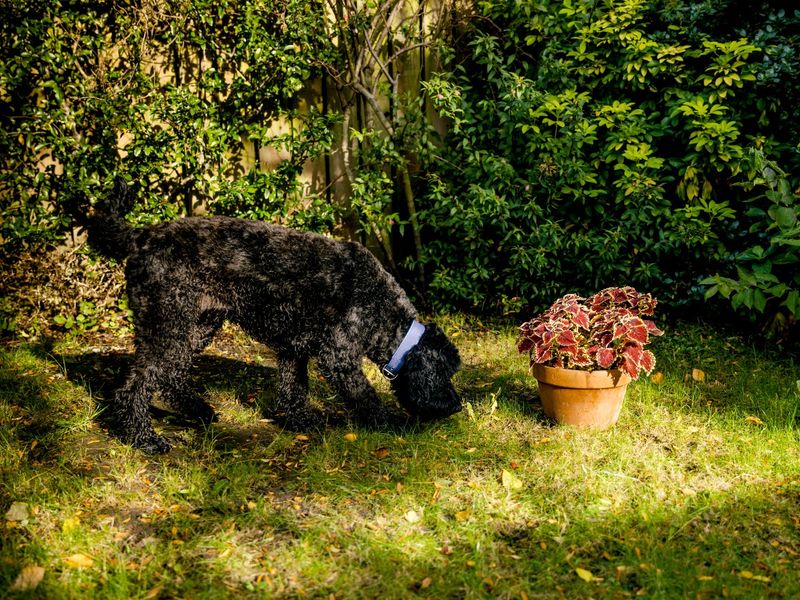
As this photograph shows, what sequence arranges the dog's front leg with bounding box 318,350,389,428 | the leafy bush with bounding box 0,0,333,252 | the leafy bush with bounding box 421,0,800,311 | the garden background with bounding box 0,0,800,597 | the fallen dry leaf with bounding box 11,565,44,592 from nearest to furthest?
the fallen dry leaf with bounding box 11,565,44,592, the garden background with bounding box 0,0,800,597, the dog's front leg with bounding box 318,350,389,428, the leafy bush with bounding box 0,0,333,252, the leafy bush with bounding box 421,0,800,311

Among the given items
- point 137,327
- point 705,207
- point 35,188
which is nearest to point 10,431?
point 137,327

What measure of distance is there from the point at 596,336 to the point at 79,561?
2.66m

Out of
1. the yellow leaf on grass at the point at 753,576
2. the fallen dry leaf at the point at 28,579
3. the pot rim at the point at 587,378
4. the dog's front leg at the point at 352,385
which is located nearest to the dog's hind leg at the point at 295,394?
the dog's front leg at the point at 352,385

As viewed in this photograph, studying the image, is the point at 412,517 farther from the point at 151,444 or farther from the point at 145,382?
the point at 145,382

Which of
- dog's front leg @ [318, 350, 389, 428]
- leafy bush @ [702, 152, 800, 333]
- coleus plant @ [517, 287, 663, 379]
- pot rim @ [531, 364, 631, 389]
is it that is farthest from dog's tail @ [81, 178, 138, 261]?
leafy bush @ [702, 152, 800, 333]

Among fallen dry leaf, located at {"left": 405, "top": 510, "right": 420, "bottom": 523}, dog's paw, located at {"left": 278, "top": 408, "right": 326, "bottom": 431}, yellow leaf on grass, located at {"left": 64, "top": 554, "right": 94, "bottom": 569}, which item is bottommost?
dog's paw, located at {"left": 278, "top": 408, "right": 326, "bottom": 431}

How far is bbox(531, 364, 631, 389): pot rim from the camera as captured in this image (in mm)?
3506

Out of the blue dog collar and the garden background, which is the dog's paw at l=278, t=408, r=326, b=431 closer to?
the garden background

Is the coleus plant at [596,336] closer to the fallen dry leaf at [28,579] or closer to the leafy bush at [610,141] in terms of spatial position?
the leafy bush at [610,141]

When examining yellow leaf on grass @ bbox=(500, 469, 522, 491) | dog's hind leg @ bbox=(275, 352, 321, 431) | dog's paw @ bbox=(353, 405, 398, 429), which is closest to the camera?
yellow leaf on grass @ bbox=(500, 469, 522, 491)

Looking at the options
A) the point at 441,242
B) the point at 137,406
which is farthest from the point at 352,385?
the point at 441,242

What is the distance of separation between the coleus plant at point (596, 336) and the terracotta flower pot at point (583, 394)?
63 millimetres

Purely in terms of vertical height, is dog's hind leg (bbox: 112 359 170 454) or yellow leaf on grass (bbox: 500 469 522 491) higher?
dog's hind leg (bbox: 112 359 170 454)

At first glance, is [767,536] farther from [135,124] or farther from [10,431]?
[135,124]
